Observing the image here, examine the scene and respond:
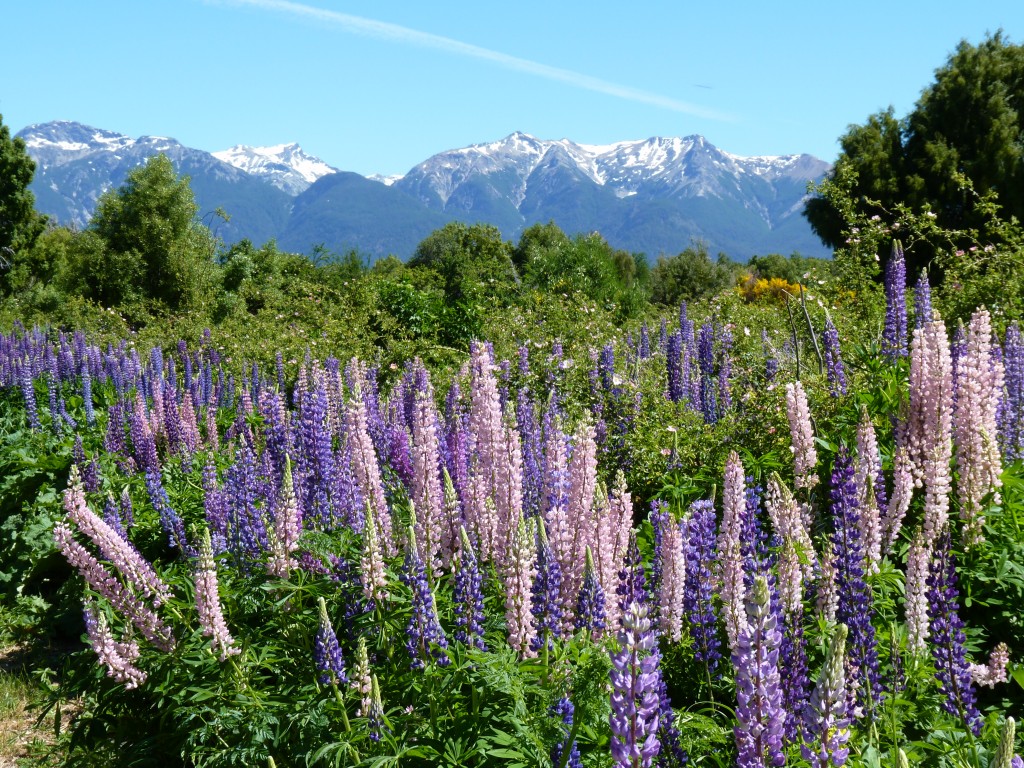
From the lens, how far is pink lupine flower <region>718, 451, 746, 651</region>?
120 inches

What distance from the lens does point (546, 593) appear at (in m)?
3.33

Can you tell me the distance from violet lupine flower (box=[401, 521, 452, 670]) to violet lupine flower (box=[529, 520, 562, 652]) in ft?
1.31

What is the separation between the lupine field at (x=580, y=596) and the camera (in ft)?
9.39

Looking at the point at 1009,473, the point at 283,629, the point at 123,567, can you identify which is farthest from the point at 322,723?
the point at 1009,473

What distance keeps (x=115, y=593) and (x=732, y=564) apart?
110 inches

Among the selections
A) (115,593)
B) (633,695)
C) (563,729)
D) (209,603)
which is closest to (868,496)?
(563,729)

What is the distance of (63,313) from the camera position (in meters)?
25.0

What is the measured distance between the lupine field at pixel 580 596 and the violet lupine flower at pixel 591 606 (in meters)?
0.02

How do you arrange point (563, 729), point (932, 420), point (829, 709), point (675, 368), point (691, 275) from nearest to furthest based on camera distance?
1. point (829, 709)
2. point (563, 729)
3. point (932, 420)
4. point (675, 368)
5. point (691, 275)

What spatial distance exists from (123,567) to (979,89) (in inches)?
1522

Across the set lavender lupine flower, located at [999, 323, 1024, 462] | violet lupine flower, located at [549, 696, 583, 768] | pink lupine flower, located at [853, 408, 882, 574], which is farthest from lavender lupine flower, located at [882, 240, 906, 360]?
violet lupine flower, located at [549, 696, 583, 768]

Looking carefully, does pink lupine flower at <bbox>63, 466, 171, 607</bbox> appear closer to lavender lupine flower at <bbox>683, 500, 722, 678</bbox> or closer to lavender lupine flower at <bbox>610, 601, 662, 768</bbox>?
lavender lupine flower at <bbox>683, 500, 722, 678</bbox>

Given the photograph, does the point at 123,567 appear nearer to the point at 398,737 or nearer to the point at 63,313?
the point at 398,737

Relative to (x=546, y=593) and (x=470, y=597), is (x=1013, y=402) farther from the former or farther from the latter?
(x=470, y=597)
